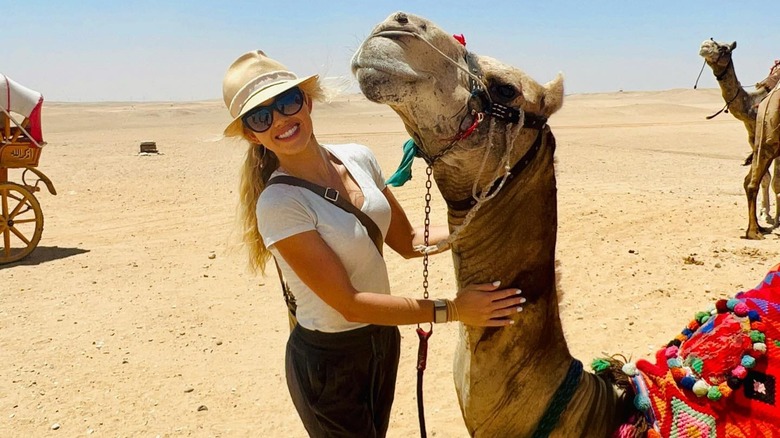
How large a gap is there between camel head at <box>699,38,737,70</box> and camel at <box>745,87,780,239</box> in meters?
1.72

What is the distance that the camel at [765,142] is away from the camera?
859 cm

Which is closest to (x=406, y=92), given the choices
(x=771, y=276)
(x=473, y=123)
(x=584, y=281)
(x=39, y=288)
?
(x=473, y=123)

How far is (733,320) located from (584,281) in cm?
483

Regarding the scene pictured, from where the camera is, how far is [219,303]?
7219 mm

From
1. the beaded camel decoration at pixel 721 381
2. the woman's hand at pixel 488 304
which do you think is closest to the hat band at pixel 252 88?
the woman's hand at pixel 488 304

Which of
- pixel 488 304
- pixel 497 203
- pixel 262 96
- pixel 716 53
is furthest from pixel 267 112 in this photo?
pixel 716 53

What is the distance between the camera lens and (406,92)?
1656 mm

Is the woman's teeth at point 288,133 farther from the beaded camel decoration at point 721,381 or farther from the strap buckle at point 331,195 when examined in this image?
the beaded camel decoration at point 721,381

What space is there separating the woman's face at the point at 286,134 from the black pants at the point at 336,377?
0.74 metres

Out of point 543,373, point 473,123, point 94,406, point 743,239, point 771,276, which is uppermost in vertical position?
point 473,123

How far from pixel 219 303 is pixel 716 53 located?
335 inches

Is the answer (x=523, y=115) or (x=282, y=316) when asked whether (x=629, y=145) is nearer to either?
(x=282, y=316)

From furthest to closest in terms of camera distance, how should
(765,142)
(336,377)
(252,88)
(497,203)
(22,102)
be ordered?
(22,102) < (765,142) < (336,377) < (252,88) < (497,203)

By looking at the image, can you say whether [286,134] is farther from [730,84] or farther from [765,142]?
[730,84]
